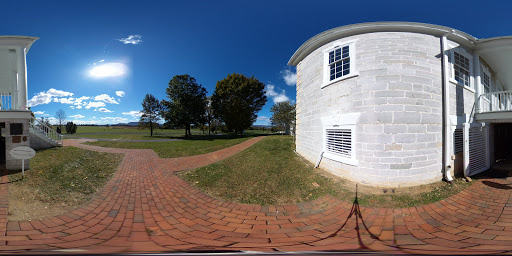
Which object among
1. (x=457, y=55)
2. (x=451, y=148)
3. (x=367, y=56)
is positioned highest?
(x=457, y=55)

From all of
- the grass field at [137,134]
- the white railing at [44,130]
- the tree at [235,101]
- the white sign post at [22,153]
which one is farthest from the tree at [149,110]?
the white sign post at [22,153]

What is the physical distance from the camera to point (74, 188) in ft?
15.9

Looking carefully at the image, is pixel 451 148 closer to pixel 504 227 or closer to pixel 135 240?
pixel 504 227

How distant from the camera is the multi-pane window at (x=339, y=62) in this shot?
5.73m

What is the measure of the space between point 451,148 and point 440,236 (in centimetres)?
411

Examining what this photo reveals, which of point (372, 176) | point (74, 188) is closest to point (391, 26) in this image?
point (372, 176)

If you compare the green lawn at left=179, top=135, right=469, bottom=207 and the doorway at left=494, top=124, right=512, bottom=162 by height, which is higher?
Answer: the doorway at left=494, top=124, right=512, bottom=162

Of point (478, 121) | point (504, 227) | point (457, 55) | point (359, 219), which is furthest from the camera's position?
point (478, 121)

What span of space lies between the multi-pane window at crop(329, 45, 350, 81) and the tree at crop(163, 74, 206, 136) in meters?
18.1

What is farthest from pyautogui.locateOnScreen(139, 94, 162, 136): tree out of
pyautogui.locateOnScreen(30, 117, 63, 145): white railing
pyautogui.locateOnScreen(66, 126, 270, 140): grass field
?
pyautogui.locateOnScreen(30, 117, 63, 145): white railing

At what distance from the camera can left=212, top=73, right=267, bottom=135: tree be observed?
23.3m

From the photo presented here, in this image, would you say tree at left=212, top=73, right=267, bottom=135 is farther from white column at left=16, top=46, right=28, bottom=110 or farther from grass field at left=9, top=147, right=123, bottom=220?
white column at left=16, top=46, right=28, bottom=110

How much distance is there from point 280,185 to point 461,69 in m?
7.99

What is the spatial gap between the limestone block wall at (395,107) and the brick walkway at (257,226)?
106 cm
